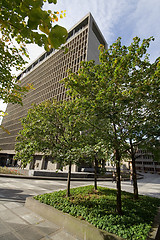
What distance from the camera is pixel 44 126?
259 inches

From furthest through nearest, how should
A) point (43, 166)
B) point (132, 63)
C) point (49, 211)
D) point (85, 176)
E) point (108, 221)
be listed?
point (43, 166)
point (85, 176)
point (132, 63)
point (49, 211)
point (108, 221)

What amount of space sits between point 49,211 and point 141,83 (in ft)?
21.4

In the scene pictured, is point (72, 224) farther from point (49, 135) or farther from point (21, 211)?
point (49, 135)

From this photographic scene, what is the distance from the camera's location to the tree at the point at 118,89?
16.8ft

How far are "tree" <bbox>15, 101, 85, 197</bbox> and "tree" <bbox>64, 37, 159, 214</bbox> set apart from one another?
4.20 ft

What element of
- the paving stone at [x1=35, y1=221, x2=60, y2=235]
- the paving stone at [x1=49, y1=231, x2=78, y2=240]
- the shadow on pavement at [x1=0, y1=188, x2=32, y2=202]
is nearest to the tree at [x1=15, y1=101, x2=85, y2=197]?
the paving stone at [x1=35, y1=221, x2=60, y2=235]

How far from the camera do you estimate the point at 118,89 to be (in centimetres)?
581

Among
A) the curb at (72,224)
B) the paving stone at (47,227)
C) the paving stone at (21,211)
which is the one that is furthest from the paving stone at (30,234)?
the paving stone at (21,211)

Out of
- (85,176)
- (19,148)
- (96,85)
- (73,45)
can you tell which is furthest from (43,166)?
(73,45)

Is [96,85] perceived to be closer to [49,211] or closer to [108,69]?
[108,69]

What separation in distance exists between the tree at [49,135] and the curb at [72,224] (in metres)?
1.73

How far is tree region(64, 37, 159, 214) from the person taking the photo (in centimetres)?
513

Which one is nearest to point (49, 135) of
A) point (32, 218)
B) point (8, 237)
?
point (32, 218)

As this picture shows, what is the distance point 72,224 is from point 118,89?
5606 millimetres
